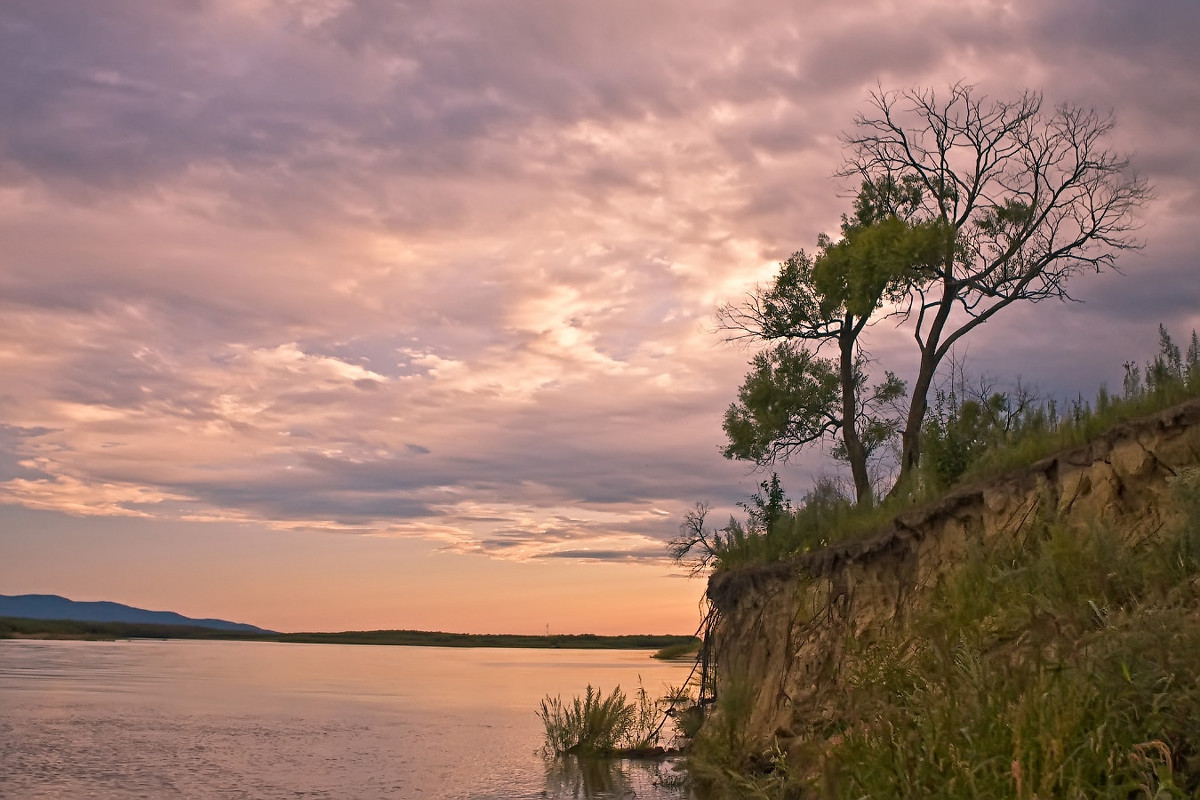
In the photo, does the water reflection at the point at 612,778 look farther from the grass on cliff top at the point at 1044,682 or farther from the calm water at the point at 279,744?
the grass on cliff top at the point at 1044,682

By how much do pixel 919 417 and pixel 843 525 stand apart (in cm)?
1231

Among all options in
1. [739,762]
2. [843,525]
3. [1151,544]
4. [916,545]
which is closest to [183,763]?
[739,762]

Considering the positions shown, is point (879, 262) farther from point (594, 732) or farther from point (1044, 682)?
point (1044, 682)

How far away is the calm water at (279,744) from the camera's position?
2091cm

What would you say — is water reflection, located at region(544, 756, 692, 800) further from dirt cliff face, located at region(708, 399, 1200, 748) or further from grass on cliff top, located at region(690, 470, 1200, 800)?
grass on cliff top, located at region(690, 470, 1200, 800)

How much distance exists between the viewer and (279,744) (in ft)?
Answer: 94.1

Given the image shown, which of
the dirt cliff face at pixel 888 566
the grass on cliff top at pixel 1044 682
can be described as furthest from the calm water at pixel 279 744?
the grass on cliff top at pixel 1044 682

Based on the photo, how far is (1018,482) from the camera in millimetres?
13781

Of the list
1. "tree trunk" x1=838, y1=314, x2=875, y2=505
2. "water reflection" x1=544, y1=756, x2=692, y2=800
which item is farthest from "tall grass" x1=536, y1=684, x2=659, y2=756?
"tree trunk" x1=838, y1=314, x2=875, y2=505

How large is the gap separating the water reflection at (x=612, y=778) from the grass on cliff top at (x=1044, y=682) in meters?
7.22

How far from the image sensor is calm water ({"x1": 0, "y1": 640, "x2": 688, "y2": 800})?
20906 millimetres

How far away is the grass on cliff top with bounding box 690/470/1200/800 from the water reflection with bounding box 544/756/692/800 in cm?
722

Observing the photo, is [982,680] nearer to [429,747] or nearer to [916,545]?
[916,545]

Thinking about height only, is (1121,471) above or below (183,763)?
above
